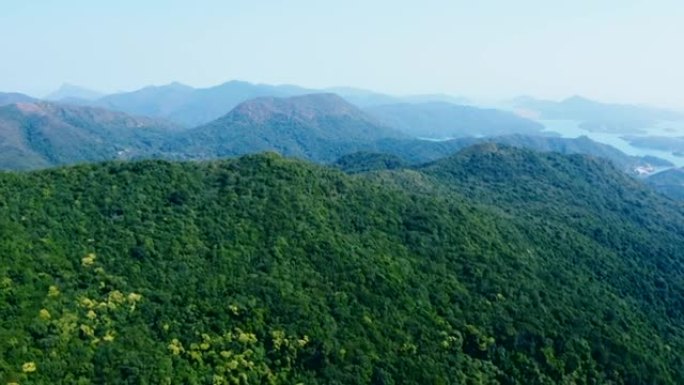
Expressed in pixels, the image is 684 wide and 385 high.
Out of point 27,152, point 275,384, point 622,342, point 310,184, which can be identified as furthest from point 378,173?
point 27,152

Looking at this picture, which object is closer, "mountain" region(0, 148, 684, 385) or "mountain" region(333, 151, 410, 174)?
"mountain" region(0, 148, 684, 385)

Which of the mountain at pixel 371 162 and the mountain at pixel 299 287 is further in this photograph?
the mountain at pixel 371 162

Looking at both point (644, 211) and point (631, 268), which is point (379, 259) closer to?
point (631, 268)

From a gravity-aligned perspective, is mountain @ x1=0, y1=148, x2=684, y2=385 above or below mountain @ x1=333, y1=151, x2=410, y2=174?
above

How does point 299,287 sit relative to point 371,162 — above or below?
above

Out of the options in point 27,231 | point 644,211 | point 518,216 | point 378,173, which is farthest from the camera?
point 644,211

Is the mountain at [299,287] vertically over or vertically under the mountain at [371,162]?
over

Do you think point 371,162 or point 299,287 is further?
point 371,162

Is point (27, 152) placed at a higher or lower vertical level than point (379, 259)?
lower
